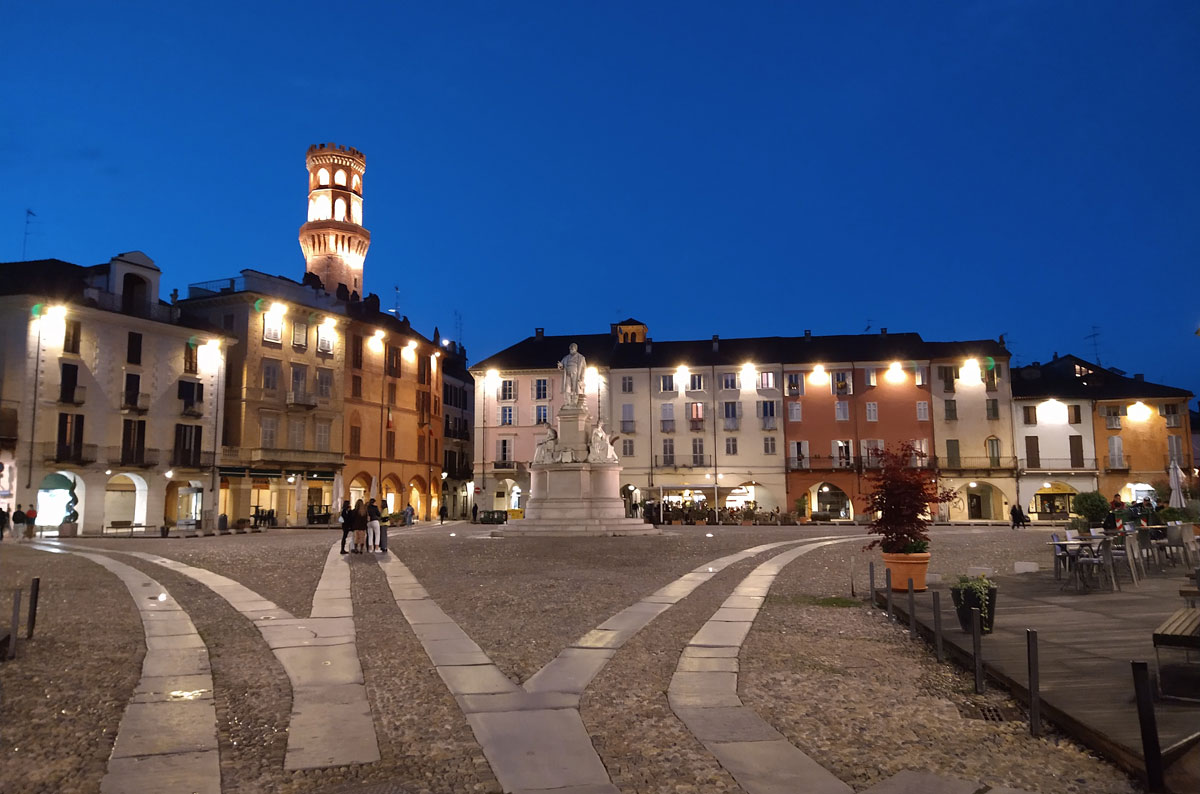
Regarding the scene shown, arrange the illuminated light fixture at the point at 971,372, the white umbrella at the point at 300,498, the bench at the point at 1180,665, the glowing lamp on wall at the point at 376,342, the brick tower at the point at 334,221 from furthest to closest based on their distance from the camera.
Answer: the brick tower at the point at 334,221
the glowing lamp on wall at the point at 376,342
the illuminated light fixture at the point at 971,372
the white umbrella at the point at 300,498
the bench at the point at 1180,665

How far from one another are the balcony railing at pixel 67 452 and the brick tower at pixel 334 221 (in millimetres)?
33116

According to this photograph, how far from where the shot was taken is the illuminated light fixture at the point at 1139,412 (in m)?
58.3

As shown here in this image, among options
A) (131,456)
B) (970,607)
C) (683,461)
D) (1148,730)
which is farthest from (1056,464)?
(1148,730)

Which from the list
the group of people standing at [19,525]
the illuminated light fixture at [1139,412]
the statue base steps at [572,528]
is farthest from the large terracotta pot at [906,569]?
the illuminated light fixture at [1139,412]

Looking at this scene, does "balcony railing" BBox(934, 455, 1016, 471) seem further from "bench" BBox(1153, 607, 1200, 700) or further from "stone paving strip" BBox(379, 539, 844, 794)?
"bench" BBox(1153, 607, 1200, 700)

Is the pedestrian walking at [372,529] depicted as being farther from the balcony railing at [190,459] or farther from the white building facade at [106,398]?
the balcony railing at [190,459]

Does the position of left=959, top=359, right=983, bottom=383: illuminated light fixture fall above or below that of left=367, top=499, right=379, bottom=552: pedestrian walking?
above

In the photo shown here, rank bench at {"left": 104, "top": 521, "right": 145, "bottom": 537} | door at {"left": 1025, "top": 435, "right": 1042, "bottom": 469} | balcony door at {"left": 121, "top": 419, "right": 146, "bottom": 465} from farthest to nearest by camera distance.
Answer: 1. door at {"left": 1025, "top": 435, "right": 1042, "bottom": 469}
2. balcony door at {"left": 121, "top": 419, "right": 146, "bottom": 465}
3. bench at {"left": 104, "top": 521, "right": 145, "bottom": 537}

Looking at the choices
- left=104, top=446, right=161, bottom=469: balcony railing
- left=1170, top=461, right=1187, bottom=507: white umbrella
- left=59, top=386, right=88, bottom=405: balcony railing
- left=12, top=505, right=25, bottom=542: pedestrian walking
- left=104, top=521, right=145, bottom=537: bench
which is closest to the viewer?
left=1170, top=461, right=1187, bottom=507: white umbrella

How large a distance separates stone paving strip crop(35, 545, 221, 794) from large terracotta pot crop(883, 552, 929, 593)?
9.11 metres

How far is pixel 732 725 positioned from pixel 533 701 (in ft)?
5.19

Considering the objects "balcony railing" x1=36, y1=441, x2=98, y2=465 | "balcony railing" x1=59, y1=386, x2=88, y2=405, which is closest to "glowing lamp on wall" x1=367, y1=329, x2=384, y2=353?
"balcony railing" x1=59, y1=386, x2=88, y2=405

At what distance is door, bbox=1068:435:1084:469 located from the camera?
57.9m

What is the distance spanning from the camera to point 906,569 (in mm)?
12734
